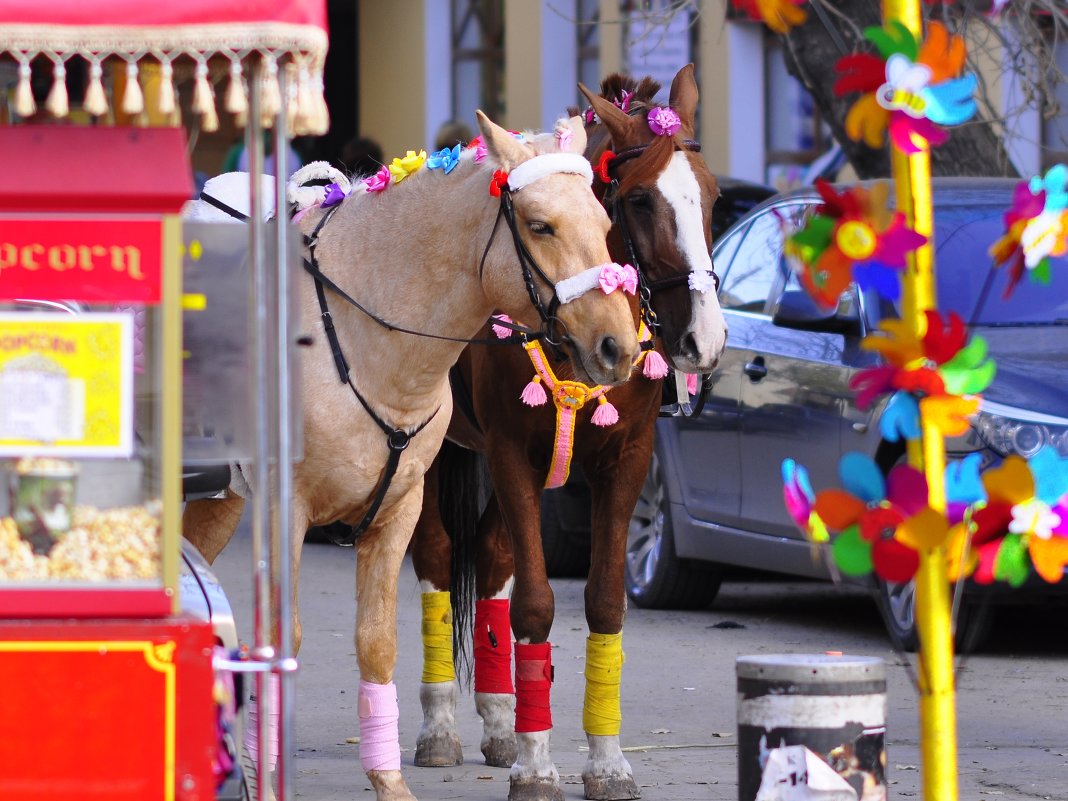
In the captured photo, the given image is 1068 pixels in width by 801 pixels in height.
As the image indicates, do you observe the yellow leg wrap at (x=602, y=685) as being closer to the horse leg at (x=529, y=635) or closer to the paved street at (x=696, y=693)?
the horse leg at (x=529, y=635)

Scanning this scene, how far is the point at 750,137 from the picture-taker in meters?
20.4

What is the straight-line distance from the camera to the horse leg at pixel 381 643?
589 cm

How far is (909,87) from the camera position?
14.2 feet

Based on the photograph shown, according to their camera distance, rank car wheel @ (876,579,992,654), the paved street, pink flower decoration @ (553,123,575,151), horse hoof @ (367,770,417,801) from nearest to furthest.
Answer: pink flower decoration @ (553,123,575,151)
horse hoof @ (367,770,417,801)
the paved street
car wheel @ (876,579,992,654)

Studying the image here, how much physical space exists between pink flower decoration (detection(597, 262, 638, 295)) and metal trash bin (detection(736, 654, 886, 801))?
123 cm

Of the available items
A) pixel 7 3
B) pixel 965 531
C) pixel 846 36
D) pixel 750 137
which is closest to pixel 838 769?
pixel 965 531

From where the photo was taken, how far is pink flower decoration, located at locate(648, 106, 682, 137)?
635 centimetres

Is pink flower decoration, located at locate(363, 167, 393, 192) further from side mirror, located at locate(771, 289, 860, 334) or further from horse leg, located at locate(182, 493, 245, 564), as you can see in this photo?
side mirror, located at locate(771, 289, 860, 334)

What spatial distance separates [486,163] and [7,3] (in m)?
2.05

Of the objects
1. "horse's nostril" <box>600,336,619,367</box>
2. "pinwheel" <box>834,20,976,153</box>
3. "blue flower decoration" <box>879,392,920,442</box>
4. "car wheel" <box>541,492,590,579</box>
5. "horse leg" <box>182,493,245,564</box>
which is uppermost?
"pinwheel" <box>834,20,976,153</box>

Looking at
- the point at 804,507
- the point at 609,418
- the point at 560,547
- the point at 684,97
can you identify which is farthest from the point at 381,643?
the point at 560,547

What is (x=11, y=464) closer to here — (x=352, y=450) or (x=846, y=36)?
(x=352, y=450)

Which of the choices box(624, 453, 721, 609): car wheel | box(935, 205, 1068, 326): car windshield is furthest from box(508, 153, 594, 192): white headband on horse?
box(624, 453, 721, 609): car wheel

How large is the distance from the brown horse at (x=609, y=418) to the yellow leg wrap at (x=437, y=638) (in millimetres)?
598
